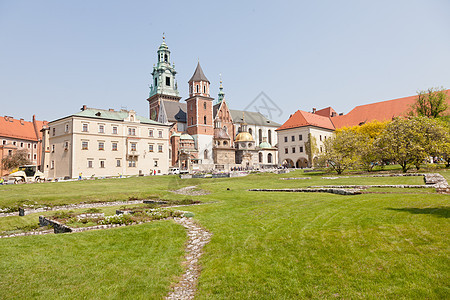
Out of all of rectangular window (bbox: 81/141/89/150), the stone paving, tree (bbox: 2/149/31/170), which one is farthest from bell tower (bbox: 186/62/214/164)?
the stone paving

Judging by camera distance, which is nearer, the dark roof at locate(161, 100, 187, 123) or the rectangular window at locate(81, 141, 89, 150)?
the rectangular window at locate(81, 141, 89, 150)

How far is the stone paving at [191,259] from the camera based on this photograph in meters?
6.32

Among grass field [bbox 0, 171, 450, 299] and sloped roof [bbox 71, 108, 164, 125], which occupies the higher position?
sloped roof [bbox 71, 108, 164, 125]

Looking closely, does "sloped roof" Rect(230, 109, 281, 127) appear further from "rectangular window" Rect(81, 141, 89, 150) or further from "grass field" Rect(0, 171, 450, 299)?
"grass field" Rect(0, 171, 450, 299)

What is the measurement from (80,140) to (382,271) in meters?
55.1

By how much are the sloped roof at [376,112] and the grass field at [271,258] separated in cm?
7209

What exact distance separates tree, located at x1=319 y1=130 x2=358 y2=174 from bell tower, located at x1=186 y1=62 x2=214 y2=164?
40.3 meters

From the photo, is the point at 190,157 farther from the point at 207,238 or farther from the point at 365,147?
the point at 207,238

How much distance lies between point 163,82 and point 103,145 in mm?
42187

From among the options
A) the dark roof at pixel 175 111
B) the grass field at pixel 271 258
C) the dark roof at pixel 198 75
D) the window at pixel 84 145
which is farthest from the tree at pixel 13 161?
the grass field at pixel 271 258

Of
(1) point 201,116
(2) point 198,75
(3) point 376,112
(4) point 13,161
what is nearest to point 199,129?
(1) point 201,116

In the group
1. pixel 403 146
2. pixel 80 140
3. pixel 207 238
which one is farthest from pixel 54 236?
pixel 80 140

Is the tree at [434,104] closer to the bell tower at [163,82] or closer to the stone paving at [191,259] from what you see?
the stone paving at [191,259]

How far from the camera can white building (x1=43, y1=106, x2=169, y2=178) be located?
52.2 m
